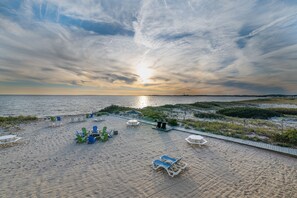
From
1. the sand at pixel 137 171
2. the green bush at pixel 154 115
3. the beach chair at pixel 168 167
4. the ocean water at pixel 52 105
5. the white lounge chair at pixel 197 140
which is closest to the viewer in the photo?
the sand at pixel 137 171

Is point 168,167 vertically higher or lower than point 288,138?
lower

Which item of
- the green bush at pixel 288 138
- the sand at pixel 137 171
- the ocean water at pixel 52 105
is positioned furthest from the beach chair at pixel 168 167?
the ocean water at pixel 52 105

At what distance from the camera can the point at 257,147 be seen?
8.03 metres

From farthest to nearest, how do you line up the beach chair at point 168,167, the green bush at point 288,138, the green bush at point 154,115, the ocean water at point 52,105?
the ocean water at point 52,105, the green bush at point 154,115, the green bush at point 288,138, the beach chair at point 168,167

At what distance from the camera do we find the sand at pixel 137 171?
428 cm

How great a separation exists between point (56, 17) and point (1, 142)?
10.1 meters

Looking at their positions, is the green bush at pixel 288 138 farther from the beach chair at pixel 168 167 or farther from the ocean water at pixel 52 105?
the ocean water at pixel 52 105

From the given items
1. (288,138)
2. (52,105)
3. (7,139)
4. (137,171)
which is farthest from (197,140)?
(52,105)

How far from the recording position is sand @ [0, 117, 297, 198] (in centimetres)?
428

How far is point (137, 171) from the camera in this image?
17.9 feet

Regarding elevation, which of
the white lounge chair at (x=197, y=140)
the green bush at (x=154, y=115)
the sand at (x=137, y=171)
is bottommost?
the sand at (x=137, y=171)

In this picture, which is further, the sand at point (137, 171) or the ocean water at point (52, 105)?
the ocean water at point (52, 105)

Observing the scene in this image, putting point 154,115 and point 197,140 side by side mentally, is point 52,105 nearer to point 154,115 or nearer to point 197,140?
point 154,115

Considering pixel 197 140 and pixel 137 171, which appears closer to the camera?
pixel 137 171
